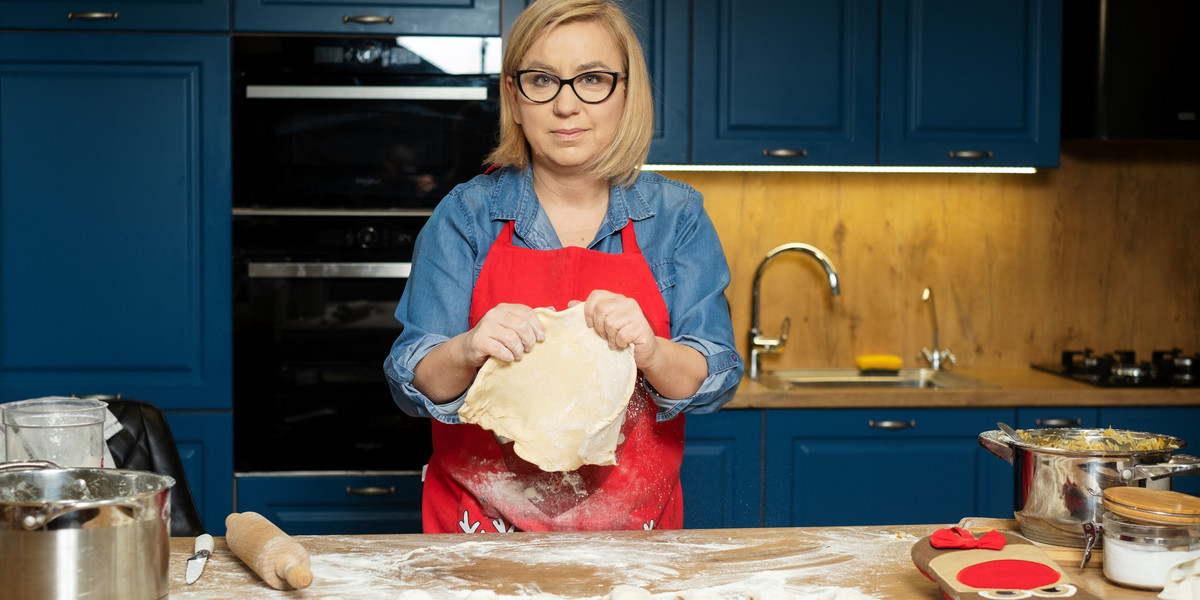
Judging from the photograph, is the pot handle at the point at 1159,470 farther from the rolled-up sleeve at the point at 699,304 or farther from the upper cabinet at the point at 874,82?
the upper cabinet at the point at 874,82

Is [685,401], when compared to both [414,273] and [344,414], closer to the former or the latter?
[414,273]

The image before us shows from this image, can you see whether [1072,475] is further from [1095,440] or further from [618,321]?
[618,321]

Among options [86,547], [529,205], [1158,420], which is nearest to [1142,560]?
[529,205]

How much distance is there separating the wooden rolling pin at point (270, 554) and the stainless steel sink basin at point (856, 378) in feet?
6.14

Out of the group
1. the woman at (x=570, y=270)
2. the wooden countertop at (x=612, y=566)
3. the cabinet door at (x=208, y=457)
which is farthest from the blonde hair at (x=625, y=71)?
the cabinet door at (x=208, y=457)

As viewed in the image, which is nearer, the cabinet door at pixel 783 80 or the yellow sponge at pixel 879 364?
the cabinet door at pixel 783 80

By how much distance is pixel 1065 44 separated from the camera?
113 inches

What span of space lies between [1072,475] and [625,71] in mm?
779

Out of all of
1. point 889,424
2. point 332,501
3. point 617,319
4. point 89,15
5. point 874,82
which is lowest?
point 332,501

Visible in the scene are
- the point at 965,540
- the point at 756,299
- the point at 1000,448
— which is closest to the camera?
the point at 965,540

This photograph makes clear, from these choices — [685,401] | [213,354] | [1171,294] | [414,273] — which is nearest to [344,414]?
[213,354]

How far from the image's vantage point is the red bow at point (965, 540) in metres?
1.11

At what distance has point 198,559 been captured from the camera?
114cm

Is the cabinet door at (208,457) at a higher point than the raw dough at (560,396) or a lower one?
lower
